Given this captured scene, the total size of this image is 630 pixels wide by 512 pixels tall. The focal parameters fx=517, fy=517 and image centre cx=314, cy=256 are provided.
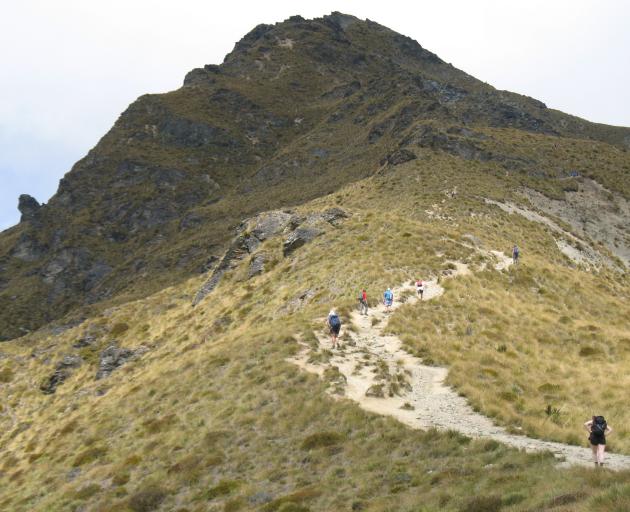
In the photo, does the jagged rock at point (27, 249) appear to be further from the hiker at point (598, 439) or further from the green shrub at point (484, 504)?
the hiker at point (598, 439)

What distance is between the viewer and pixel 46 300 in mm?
134500

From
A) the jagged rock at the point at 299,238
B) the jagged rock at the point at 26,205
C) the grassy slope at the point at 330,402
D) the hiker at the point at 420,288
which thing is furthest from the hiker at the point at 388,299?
the jagged rock at the point at 26,205

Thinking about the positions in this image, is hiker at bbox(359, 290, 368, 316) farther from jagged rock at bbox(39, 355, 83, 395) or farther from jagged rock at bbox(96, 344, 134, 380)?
jagged rock at bbox(39, 355, 83, 395)

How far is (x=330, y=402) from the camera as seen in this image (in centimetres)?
2269

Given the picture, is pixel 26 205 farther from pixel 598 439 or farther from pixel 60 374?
pixel 598 439

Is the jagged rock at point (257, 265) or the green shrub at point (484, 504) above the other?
the jagged rock at point (257, 265)

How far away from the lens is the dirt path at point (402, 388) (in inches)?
677

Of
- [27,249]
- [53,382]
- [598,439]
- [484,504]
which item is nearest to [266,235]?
[53,382]

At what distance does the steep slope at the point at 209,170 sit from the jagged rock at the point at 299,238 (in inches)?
1590

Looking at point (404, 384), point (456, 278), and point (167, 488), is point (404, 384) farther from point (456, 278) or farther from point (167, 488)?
point (456, 278)

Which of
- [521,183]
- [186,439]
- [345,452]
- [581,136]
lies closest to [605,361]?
[345,452]

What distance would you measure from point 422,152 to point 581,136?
134935 millimetres

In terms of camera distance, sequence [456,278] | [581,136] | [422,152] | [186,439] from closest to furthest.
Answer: [186,439] < [456,278] < [422,152] < [581,136]

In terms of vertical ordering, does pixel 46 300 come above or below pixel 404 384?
above
